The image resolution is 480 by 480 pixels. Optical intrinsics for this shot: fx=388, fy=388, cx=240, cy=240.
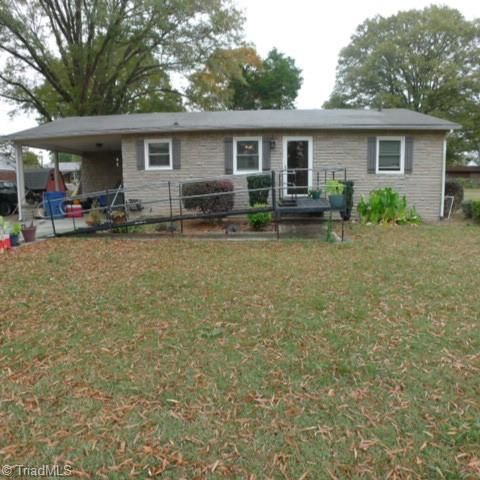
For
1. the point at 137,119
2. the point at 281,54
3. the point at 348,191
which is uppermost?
the point at 281,54

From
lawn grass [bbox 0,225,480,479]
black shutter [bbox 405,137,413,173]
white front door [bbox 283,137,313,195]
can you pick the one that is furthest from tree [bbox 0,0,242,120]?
lawn grass [bbox 0,225,480,479]

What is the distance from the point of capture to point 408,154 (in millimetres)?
10859

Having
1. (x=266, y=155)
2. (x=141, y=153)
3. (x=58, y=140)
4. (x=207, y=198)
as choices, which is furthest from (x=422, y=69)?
(x=58, y=140)

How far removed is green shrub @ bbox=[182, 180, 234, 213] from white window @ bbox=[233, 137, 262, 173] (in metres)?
1.09

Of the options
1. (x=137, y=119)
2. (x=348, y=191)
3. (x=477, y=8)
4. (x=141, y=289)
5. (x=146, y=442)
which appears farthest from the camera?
(x=477, y=8)

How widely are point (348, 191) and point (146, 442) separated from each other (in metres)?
9.04

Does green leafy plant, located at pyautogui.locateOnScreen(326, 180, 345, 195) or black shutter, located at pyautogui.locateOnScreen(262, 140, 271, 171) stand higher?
black shutter, located at pyautogui.locateOnScreen(262, 140, 271, 171)

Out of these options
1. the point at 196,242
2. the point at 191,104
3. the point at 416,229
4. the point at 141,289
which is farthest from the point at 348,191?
the point at 191,104

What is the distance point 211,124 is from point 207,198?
7.95 ft

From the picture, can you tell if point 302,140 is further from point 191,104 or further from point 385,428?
point 191,104

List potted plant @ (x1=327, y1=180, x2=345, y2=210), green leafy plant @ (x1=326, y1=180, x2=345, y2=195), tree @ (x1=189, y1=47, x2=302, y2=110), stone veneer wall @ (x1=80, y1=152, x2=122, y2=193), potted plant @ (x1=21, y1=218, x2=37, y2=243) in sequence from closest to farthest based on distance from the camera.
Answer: potted plant @ (x1=21, y1=218, x2=37, y2=243)
potted plant @ (x1=327, y1=180, x2=345, y2=210)
green leafy plant @ (x1=326, y1=180, x2=345, y2=195)
stone veneer wall @ (x1=80, y1=152, x2=122, y2=193)
tree @ (x1=189, y1=47, x2=302, y2=110)

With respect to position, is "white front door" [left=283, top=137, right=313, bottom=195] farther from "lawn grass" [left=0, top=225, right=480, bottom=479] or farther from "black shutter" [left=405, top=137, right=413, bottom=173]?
"lawn grass" [left=0, top=225, right=480, bottom=479]

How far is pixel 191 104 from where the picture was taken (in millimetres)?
23688

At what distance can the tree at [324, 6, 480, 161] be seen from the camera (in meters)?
29.0
